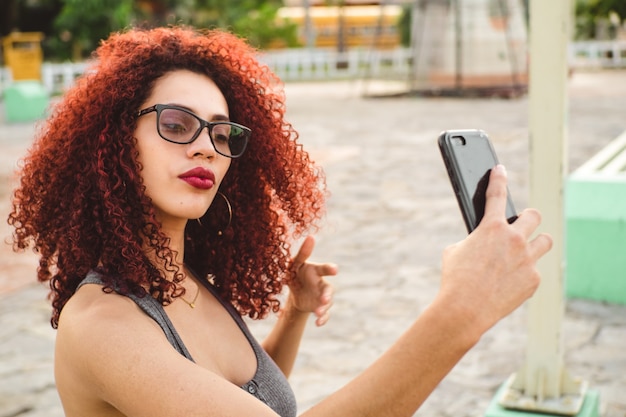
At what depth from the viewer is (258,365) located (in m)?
1.80

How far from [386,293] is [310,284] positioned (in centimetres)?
308

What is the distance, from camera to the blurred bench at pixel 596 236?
454 centimetres

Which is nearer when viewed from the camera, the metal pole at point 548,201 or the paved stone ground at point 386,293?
the metal pole at point 548,201

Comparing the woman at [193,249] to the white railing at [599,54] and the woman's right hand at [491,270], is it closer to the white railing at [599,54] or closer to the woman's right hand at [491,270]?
the woman's right hand at [491,270]

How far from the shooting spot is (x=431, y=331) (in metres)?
1.21

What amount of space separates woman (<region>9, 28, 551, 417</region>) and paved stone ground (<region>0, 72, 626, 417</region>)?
1.75 meters

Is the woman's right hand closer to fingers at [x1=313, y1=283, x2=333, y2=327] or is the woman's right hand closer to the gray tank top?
the gray tank top

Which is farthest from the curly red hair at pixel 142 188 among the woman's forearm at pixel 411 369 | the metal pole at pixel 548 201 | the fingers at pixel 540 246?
the metal pole at pixel 548 201

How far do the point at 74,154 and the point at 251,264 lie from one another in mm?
580

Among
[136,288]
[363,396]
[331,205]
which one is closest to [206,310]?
[136,288]

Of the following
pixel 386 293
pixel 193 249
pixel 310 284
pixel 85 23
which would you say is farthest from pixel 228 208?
pixel 85 23

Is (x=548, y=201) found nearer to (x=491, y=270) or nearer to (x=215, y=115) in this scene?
(x=215, y=115)

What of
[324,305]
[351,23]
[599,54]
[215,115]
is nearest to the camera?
[215,115]

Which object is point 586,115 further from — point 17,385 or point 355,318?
point 17,385
